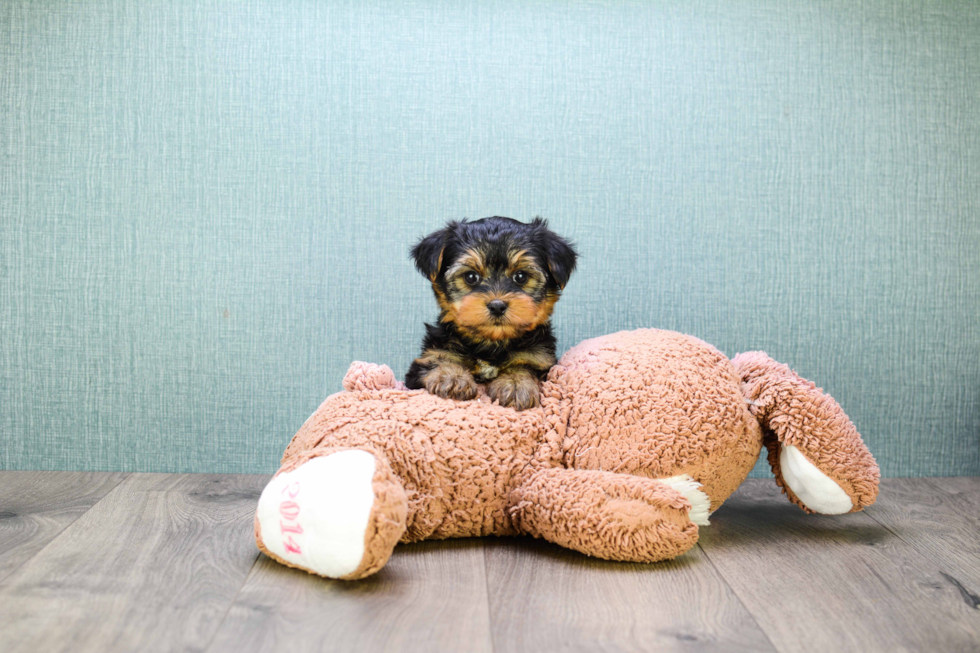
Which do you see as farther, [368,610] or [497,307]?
[497,307]

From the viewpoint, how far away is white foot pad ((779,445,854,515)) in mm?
1895

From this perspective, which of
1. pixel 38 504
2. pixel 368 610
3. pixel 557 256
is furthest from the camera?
pixel 38 504

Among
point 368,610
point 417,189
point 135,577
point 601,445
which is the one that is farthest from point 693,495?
point 417,189

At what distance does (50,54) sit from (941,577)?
9.93ft

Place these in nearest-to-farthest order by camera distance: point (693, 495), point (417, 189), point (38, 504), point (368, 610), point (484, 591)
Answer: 1. point (368, 610)
2. point (484, 591)
3. point (693, 495)
4. point (38, 504)
5. point (417, 189)

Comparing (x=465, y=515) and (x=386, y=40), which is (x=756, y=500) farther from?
(x=386, y=40)

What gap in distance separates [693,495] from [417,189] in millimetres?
1382

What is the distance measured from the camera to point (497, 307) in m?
1.86

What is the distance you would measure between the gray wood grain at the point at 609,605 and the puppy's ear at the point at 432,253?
2.44 ft

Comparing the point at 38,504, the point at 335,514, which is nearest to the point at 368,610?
the point at 335,514

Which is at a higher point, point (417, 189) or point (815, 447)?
point (417, 189)

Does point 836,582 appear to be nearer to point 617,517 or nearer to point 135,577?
point 617,517

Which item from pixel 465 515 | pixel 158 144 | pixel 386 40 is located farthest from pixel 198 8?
pixel 465 515

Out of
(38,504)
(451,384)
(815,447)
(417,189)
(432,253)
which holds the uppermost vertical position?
(417,189)
